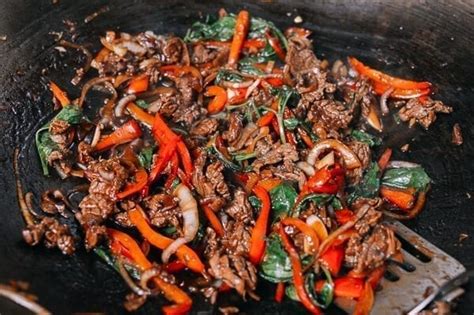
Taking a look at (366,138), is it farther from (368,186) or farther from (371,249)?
(371,249)

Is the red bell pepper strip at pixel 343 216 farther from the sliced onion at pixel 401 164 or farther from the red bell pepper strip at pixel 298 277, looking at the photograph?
the sliced onion at pixel 401 164

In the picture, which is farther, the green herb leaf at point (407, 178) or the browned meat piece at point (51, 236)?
the green herb leaf at point (407, 178)

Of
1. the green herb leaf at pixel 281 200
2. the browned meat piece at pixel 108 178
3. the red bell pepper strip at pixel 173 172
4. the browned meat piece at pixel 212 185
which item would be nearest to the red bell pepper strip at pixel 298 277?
the green herb leaf at pixel 281 200

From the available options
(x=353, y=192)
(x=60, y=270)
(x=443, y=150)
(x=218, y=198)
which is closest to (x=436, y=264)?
(x=353, y=192)

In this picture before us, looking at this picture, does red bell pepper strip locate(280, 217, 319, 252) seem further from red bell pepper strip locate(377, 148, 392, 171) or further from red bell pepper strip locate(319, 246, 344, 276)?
red bell pepper strip locate(377, 148, 392, 171)

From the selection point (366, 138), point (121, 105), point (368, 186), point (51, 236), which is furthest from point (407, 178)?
point (51, 236)

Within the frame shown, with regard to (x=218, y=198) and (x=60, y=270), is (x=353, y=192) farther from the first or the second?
(x=60, y=270)
